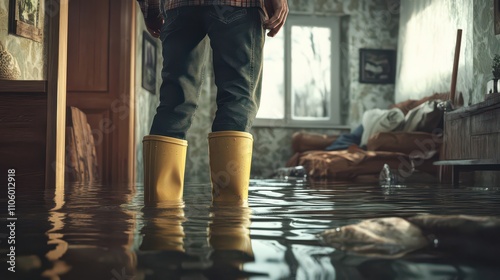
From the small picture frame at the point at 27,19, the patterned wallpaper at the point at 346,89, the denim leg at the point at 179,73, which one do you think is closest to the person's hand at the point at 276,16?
the denim leg at the point at 179,73

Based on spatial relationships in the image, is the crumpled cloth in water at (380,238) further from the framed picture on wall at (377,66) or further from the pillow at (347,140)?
the framed picture on wall at (377,66)

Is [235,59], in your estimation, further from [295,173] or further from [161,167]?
[295,173]

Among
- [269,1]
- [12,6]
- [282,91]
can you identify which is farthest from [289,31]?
[269,1]

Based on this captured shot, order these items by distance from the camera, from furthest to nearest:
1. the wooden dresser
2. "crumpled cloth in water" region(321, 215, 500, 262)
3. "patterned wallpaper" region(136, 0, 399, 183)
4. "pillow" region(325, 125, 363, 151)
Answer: "patterned wallpaper" region(136, 0, 399, 183), "pillow" region(325, 125, 363, 151), the wooden dresser, "crumpled cloth in water" region(321, 215, 500, 262)

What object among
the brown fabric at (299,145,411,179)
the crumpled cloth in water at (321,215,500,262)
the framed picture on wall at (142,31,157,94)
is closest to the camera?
the crumpled cloth in water at (321,215,500,262)

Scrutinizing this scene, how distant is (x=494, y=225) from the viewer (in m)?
0.72

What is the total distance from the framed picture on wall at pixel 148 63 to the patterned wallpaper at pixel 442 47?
9.08 ft

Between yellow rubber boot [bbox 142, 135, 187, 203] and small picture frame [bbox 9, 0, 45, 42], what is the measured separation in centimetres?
143

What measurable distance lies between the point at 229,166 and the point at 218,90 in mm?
227

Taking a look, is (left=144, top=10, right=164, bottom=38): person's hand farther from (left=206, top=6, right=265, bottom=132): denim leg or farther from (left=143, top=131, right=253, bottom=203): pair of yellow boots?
(left=143, top=131, right=253, bottom=203): pair of yellow boots

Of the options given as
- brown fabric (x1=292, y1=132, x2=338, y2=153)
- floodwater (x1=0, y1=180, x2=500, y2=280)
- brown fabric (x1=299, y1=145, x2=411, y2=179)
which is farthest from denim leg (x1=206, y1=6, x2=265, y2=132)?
brown fabric (x1=292, y1=132, x2=338, y2=153)

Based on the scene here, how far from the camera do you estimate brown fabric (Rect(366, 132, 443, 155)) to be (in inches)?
183

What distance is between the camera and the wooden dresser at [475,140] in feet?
10.5

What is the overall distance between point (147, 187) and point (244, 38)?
20.2 inches
